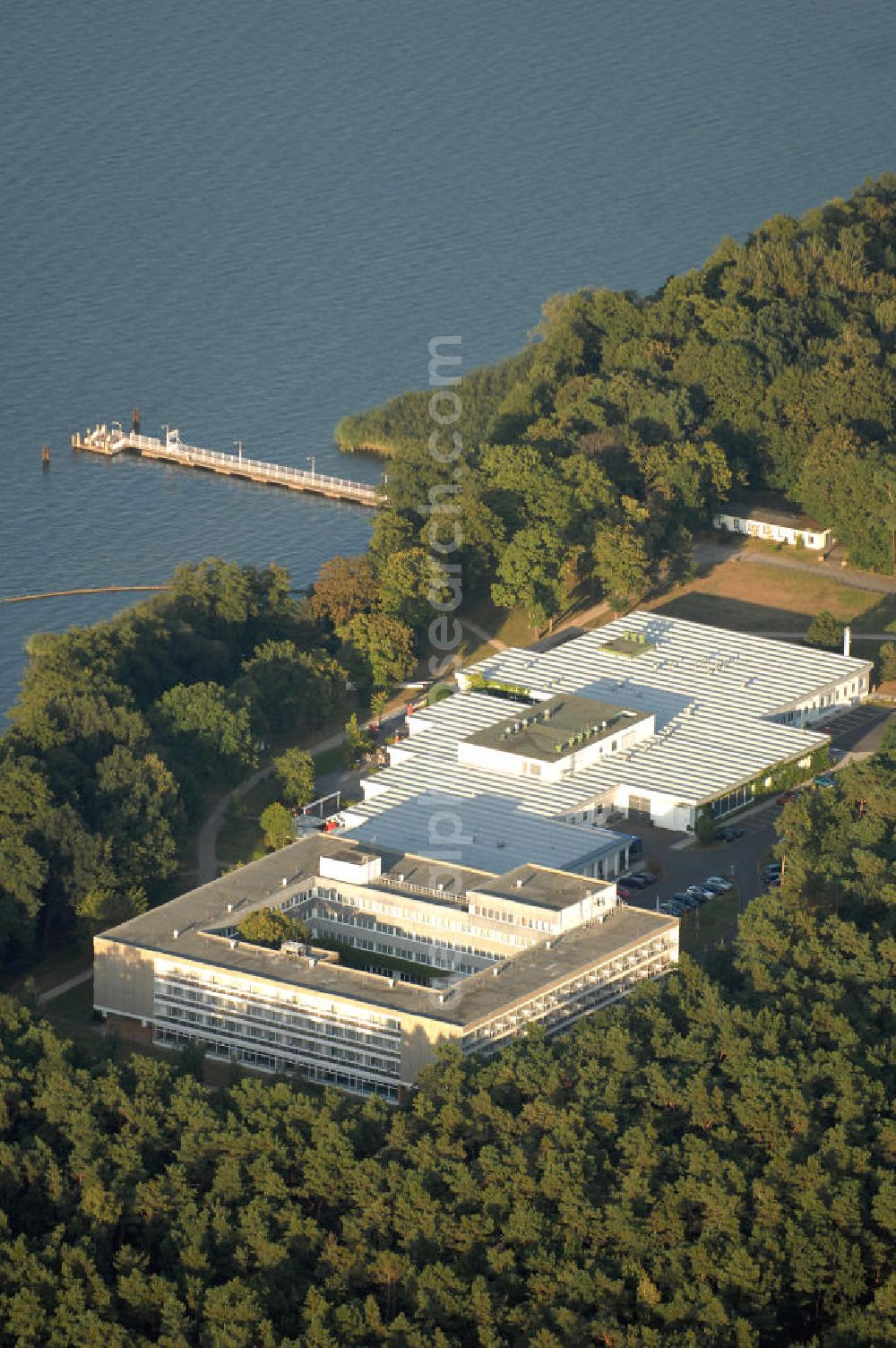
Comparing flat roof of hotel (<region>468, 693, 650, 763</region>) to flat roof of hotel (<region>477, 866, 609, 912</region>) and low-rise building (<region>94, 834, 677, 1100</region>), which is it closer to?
low-rise building (<region>94, 834, 677, 1100</region>)

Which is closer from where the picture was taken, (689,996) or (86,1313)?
(86,1313)

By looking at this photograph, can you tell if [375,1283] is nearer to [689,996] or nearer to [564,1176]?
[564,1176]

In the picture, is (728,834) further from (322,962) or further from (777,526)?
(777,526)

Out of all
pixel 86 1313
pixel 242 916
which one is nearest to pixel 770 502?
pixel 242 916

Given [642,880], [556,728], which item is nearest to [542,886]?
[642,880]

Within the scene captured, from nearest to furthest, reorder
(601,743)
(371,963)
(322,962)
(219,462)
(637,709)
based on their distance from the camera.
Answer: (322,962) < (371,963) < (601,743) < (637,709) < (219,462)

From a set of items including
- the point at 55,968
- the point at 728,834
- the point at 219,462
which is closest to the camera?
the point at 55,968

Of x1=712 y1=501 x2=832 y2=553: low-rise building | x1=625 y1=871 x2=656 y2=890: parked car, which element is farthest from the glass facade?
x1=712 y1=501 x2=832 y2=553: low-rise building
